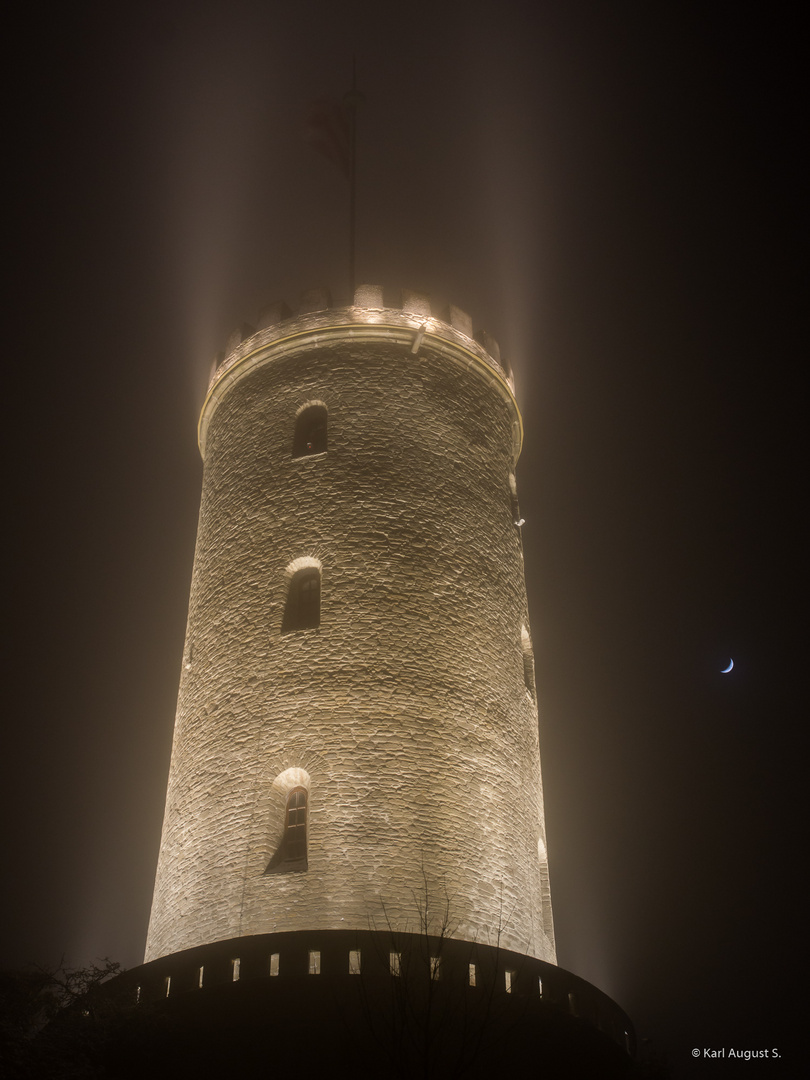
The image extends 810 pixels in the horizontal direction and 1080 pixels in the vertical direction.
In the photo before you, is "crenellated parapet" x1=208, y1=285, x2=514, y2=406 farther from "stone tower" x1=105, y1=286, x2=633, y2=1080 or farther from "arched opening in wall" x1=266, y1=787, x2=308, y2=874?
"arched opening in wall" x1=266, y1=787, x2=308, y2=874

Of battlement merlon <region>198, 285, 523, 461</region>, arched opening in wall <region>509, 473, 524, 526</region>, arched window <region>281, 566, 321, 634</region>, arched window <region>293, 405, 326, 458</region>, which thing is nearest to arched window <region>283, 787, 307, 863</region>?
arched window <region>281, 566, 321, 634</region>

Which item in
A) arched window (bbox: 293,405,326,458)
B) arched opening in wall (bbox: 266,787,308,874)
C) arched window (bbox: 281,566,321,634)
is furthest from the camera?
arched window (bbox: 293,405,326,458)

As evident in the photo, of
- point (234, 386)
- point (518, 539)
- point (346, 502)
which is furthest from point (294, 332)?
point (518, 539)

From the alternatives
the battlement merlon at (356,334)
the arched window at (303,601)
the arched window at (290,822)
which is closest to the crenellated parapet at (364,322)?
the battlement merlon at (356,334)

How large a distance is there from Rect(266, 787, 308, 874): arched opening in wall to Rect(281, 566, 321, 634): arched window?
293cm

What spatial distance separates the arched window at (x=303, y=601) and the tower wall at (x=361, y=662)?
0.22 m

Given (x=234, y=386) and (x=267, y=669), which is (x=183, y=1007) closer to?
(x=267, y=669)

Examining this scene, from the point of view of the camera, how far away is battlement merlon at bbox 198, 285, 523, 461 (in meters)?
22.3

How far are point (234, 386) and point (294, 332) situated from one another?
6.10ft

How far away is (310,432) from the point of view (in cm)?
2141

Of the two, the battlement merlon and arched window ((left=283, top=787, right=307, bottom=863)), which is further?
the battlement merlon

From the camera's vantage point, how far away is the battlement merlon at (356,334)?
73.2 feet

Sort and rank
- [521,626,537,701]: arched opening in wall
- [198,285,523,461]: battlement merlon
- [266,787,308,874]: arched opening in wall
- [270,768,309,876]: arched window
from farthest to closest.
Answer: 1. [198,285,523,461]: battlement merlon
2. [521,626,537,701]: arched opening in wall
3. [270,768,309,876]: arched window
4. [266,787,308,874]: arched opening in wall

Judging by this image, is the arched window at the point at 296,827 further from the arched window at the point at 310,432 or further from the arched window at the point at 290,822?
the arched window at the point at 310,432
